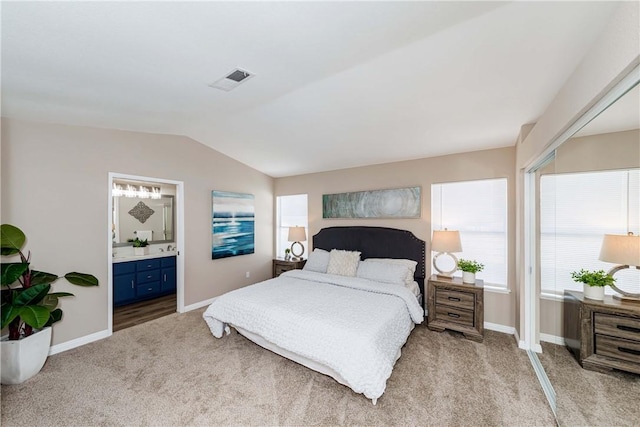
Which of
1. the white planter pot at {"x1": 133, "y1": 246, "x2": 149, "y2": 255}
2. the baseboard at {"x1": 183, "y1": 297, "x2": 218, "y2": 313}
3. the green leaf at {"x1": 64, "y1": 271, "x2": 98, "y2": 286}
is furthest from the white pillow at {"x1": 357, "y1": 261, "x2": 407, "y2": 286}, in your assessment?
the white planter pot at {"x1": 133, "y1": 246, "x2": 149, "y2": 255}

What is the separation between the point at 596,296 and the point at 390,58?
2157 millimetres

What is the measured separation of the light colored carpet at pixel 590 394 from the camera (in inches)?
57.8

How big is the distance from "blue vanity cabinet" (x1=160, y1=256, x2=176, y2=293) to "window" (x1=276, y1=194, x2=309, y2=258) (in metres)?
1.97

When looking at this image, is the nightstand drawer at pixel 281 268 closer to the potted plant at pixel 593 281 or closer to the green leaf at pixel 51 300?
the green leaf at pixel 51 300

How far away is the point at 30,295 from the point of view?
7.60 ft

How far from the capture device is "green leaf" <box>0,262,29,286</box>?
2229mm

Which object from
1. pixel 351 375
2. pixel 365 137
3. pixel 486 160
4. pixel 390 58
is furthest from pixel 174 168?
pixel 486 160

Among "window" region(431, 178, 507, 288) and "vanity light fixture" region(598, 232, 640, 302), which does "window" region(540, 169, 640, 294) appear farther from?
"window" region(431, 178, 507, 288)

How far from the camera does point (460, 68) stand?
1.90m

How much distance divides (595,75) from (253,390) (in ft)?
10.1

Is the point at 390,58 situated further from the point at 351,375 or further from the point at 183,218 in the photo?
the point at 183,218

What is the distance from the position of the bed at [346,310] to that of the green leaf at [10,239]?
181 centimetres

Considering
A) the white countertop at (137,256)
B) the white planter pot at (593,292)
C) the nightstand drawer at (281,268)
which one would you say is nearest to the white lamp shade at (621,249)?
the white planter pot at (593,292)

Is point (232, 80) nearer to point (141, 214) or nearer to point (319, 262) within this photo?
point (319, 262)
